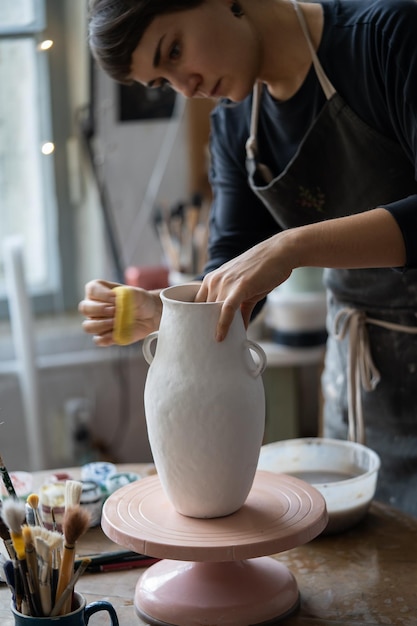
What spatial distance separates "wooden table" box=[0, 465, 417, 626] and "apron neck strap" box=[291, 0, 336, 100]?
2.25ft

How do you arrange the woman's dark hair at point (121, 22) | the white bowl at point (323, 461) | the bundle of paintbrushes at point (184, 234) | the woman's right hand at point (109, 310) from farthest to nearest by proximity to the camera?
the bundle of paintbrushes at point (184, 234) < the white bowl at point (323, 461) < the woman's right hand at point (109, 310) < the woman's dark hair at point (121, 22)

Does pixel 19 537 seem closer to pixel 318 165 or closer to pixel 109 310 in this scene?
pixel 109 310

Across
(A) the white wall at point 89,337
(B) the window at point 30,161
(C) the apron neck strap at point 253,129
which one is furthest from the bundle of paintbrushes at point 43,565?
(B) the window at point 30,161

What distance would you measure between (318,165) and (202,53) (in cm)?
31

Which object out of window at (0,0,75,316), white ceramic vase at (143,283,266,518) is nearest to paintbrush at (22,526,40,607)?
white ceramic vase at (143,283,266,518)

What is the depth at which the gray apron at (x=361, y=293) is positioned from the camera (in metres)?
1.51

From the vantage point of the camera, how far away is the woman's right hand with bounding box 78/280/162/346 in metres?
1.43

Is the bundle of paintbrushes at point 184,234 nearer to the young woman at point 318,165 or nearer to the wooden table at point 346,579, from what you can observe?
the young woman at point 318,165

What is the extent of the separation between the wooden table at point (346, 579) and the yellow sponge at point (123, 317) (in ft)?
1.02

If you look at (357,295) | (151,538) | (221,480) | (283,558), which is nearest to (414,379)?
(357,295)

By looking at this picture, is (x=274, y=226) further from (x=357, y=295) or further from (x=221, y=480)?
(x=221, y=480)

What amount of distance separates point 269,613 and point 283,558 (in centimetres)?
18

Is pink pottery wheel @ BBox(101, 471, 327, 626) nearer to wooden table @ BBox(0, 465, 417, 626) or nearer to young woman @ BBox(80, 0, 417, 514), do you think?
wooden table @ BBox(0, 465, 417, 626)

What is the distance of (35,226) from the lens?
9.62ft
